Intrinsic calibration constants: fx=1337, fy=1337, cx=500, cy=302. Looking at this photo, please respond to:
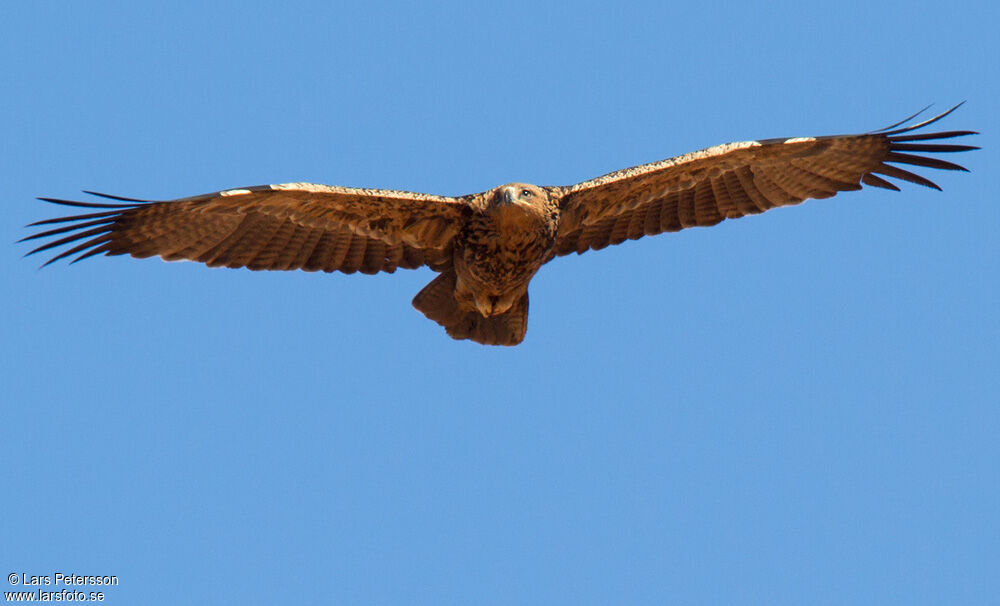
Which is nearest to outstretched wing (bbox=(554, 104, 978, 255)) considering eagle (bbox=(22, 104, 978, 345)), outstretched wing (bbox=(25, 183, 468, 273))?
eagle (bbox=(22, 104, 978, 345))

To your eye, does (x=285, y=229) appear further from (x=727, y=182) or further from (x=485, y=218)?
(x=727, y=182)

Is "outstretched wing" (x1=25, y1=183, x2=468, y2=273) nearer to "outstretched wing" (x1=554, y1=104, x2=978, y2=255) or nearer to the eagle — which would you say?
the eagle

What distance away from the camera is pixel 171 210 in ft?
33.9

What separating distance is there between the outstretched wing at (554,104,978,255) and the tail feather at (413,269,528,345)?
0.67 metres

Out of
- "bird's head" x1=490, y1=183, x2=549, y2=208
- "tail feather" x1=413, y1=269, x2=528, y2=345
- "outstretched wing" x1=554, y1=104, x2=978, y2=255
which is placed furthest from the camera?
"tail feather" x1=413, y1=269, x2=528, y2=345

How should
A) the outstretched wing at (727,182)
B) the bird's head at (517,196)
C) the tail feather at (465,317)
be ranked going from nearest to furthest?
the bird's head at (517,196), the outstretched wing at (727,182), the tail feather at (465,317)

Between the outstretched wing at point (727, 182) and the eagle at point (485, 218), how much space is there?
1cm

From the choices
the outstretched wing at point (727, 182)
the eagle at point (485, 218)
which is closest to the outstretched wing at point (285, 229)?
the eagle at point (485, 218)

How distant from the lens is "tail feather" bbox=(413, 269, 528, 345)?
1136 centimetres

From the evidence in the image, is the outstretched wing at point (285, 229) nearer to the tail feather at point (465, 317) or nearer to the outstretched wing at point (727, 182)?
the tail feather at point (465, 317)

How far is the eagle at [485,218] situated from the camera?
34.0 ft

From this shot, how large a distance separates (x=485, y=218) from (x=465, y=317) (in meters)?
1.23

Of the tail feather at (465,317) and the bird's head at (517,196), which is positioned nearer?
the bird's head at (517,196)

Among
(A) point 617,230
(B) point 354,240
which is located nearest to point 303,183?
(B) point 354,240
